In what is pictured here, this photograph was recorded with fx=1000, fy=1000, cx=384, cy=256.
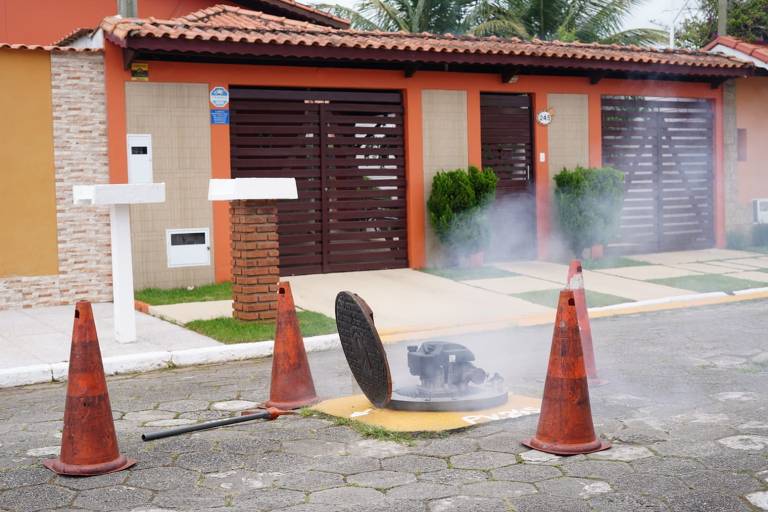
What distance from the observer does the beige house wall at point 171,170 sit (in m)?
12.4

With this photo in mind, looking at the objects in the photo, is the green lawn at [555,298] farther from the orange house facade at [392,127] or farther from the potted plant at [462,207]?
the orange house facade at [392,127]

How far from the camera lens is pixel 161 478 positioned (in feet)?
16.3

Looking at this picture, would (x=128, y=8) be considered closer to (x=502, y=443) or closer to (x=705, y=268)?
(x=705, y=268)

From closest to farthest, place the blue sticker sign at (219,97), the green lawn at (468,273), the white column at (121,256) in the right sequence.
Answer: the white column at (121,256), the blue sticker sign at (219,97), the green lawn at (468,273)

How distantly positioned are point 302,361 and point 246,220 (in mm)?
3613

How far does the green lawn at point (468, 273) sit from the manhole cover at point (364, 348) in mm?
7379

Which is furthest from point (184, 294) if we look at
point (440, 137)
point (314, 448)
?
point (314, 448)

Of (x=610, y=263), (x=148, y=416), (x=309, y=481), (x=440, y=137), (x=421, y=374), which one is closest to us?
(x=309, y=481)

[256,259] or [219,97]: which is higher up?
[219,97]

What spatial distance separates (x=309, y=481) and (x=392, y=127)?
32.1 feet

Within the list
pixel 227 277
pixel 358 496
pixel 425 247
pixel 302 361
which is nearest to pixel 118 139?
pixel 227 277

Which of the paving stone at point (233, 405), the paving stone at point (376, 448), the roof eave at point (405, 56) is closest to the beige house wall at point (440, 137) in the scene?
the roof eave at point (405, 56)

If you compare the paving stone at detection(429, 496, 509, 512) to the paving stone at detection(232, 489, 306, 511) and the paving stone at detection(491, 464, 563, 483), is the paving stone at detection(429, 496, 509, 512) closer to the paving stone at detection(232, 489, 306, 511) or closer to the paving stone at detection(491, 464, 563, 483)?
the paving stone at detection(491, 464, 563, 483)

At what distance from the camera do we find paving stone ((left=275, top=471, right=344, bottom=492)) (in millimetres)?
4770
